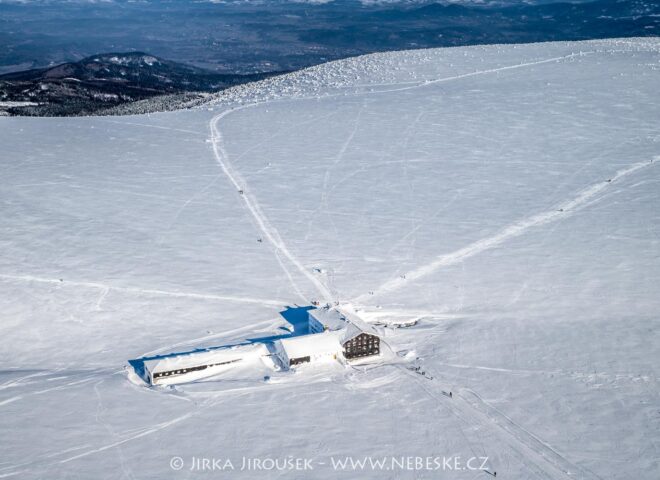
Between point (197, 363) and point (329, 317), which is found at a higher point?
point (329, 317)

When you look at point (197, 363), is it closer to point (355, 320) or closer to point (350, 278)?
point (355, 320)

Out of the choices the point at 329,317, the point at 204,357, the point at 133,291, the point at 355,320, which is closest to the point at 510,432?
the point at 355,320

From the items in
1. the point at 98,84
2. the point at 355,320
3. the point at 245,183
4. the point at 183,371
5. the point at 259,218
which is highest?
the point at 245,183

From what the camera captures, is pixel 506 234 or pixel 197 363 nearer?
pixel 197 363

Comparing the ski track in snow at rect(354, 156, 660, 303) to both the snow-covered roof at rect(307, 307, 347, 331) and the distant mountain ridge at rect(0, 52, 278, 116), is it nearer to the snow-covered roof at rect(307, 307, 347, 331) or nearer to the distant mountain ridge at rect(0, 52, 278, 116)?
the snow-covered roof at rect(307, 307, 347, 331)

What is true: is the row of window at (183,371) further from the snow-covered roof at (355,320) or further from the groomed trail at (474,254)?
the groomed trail at (474,254)

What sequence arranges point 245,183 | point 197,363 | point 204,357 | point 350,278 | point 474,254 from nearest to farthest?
point 197,363, point 204,357, point 350,278, point 474,254, point 245,183
